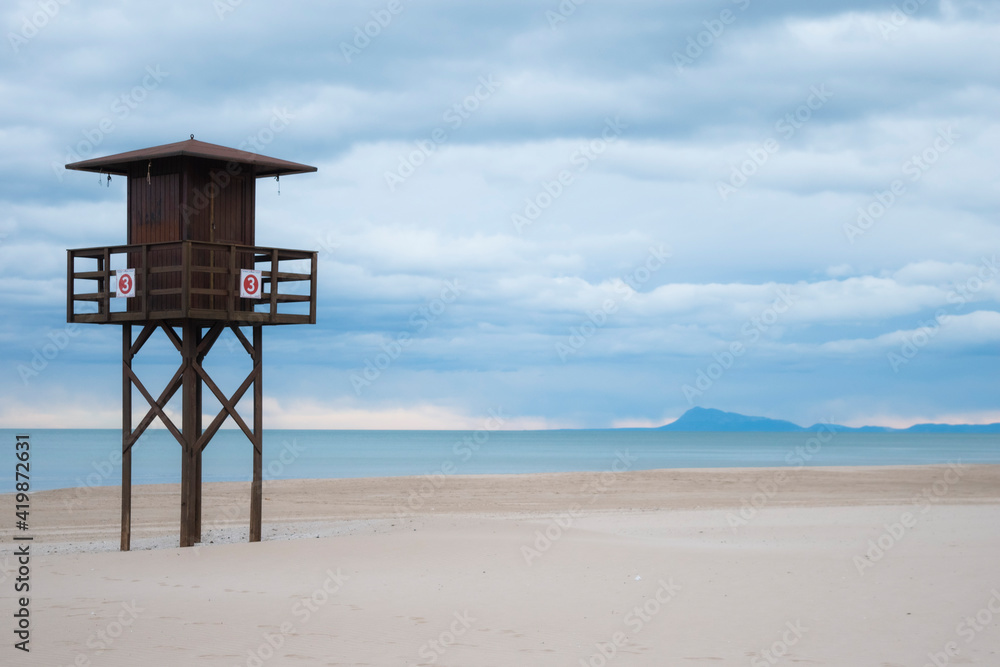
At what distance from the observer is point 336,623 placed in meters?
11.4

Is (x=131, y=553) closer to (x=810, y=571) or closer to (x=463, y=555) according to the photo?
(x=463, y=555)

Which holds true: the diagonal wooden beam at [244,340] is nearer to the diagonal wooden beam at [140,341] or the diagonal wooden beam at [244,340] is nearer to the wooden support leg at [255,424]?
the wooden support leg at [255,424]

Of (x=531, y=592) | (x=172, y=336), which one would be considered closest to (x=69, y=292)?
(x=172, y=336)

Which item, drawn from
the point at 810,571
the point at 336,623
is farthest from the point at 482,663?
the point at 810,571

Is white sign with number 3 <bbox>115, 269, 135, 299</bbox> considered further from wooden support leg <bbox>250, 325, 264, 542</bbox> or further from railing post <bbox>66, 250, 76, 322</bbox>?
wooden support leg <bbox>250, 325, 264, 542</bbox>

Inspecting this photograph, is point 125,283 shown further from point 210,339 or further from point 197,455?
point 197,455

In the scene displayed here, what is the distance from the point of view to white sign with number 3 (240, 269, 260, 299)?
17.3m

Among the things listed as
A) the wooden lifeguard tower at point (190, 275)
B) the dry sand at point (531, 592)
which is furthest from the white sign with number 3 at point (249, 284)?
the dry sand at point (531, 592)

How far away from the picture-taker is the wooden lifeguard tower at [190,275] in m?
17.1

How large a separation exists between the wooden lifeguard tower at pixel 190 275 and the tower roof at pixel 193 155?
27 millimetres

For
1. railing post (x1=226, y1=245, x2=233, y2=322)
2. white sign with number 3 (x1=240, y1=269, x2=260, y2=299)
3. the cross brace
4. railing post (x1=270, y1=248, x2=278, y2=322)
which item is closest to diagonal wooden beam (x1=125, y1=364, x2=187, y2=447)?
the cross brace

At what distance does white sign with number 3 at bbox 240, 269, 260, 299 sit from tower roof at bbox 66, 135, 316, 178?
2.03 metres

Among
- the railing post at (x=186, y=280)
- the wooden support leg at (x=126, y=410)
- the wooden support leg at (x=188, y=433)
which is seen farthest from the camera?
the wooden support leg at (x=126, y=410)

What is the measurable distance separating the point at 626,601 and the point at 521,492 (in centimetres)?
2259
